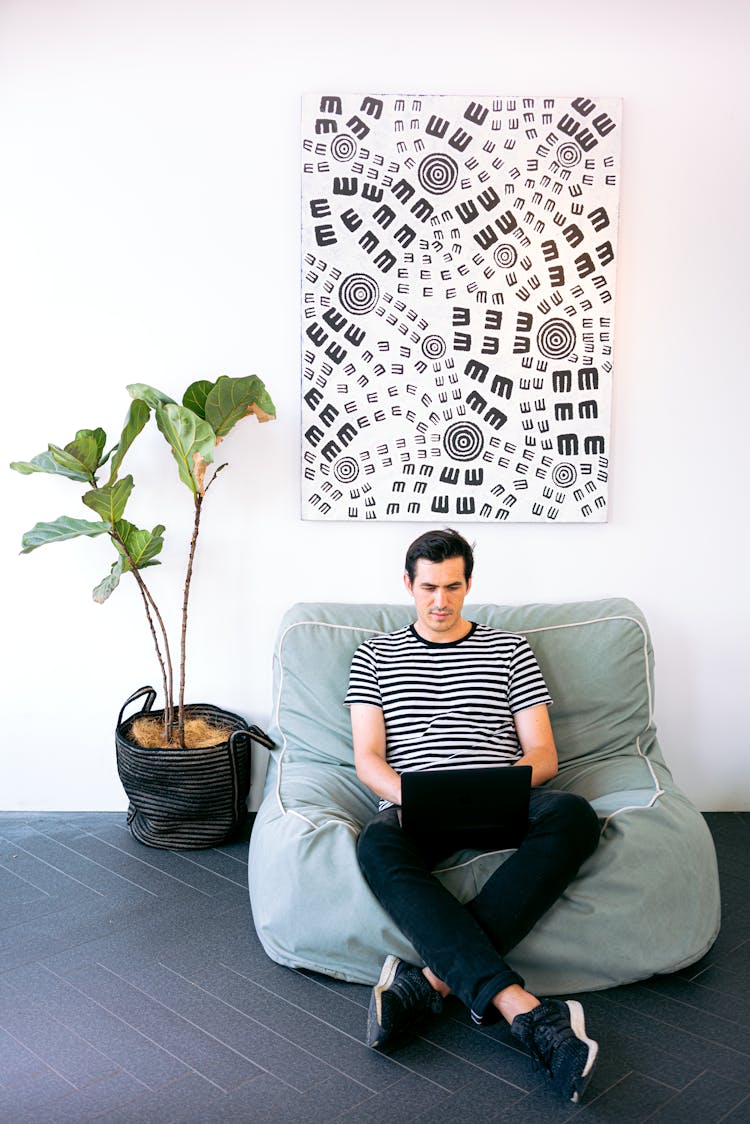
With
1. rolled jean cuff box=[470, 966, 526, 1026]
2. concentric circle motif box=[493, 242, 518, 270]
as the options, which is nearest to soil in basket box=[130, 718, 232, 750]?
rolled jean cuff box=[470, 966, 526, 1026]

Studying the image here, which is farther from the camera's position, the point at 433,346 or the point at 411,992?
the point at 433,346

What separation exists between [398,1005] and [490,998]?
19cm

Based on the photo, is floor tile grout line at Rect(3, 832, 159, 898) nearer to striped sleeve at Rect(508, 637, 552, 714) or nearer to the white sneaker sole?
striped sleeve at Rect(508, 637, 552, 714)

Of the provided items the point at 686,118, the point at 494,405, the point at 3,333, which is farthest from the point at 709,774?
the point at 3,333

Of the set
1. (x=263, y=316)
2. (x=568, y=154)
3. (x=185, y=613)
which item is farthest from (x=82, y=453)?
(x=568, y=154)

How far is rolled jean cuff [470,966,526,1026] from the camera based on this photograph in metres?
1.99

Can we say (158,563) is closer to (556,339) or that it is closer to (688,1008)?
(556,339)

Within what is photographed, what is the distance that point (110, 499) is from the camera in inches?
113

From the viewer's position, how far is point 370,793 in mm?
2738

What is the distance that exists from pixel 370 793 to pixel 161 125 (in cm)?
212

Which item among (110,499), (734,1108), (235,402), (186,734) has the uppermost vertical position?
(235,402)

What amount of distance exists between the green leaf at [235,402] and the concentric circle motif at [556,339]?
2.95ft

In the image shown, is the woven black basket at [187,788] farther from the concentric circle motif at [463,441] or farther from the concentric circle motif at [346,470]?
the concentric circle motif at [463,441]

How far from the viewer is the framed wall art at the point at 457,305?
10.3 feet
